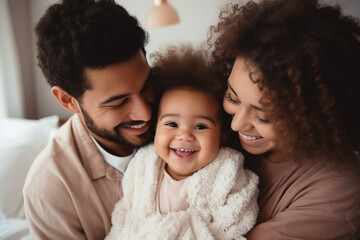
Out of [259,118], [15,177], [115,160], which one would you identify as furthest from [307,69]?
[15,177]

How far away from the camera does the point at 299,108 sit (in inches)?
35.3

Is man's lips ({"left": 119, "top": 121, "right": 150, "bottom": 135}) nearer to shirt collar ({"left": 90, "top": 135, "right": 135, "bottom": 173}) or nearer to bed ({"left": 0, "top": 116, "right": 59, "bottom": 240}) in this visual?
shirt collar ({"left": 90, "top": 135, "right": 135, "bottom": 173})

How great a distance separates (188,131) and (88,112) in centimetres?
44

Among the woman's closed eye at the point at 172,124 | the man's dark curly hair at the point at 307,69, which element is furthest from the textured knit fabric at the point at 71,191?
the man's dark curly hair at the point at 307,69

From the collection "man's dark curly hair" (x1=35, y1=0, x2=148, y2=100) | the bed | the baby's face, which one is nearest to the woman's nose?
the baby's face

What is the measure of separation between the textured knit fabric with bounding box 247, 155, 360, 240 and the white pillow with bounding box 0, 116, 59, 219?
1.55 meters

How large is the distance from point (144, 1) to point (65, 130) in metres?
1.78

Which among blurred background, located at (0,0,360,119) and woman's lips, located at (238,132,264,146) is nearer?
woman's lips, located at (238,132,264,146)

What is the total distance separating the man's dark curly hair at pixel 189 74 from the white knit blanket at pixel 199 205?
20 cm

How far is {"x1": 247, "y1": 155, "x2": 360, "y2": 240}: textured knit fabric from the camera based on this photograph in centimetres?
97

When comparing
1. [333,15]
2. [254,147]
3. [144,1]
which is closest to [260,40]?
[333,15]

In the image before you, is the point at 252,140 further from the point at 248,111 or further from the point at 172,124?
the point at 172,124

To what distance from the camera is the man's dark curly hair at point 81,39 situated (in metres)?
1.05

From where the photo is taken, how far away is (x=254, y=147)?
1079mm
